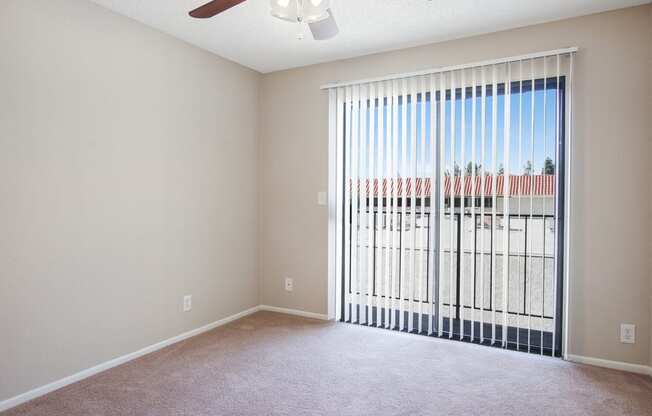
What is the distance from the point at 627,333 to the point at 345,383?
6.09 ft

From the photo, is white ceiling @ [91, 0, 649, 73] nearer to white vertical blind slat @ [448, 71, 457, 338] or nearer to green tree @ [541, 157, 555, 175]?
white vertical blind slat @ [448, 71, 457, 338]

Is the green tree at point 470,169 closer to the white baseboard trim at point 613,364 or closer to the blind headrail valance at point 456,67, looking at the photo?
the blind headrail valance at point 456,67

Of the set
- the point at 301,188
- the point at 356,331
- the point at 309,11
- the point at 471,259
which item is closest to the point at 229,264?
the point at 301,188

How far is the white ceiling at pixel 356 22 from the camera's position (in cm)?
265

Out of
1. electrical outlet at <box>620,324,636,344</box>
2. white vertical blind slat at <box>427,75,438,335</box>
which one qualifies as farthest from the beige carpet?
white vertical blind slat at <box>427,75,438,335</box>

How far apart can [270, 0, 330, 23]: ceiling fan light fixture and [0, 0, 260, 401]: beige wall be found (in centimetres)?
143

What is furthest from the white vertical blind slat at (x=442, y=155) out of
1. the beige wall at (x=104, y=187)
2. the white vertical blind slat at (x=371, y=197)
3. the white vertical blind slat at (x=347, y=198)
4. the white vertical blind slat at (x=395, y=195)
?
the beige wall at (x=104, y=187)

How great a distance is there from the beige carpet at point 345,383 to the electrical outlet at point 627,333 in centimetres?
21

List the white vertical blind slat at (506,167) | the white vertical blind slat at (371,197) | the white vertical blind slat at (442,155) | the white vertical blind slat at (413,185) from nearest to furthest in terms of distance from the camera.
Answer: the white vertical blind slat at (506,167) < the white vertical blind slat at (442,155) < the white vertical blind slat at (413,185) < the white vertical blind slat at (371,197)

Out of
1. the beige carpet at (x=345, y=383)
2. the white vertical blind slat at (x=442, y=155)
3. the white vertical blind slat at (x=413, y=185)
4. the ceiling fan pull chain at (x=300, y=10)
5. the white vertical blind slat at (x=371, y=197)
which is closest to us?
the ceiling fan pull chain at (x=300, y=10)

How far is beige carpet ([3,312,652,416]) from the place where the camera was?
2.24 m

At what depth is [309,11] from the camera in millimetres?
1897

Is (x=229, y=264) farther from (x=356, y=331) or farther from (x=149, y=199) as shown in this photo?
(x=356, y=331)

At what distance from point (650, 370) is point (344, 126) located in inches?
110
